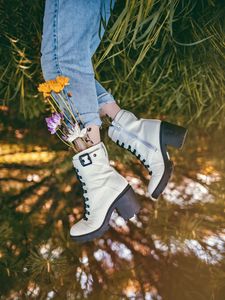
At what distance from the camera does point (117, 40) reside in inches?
44.7

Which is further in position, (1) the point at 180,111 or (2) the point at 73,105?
(1) the point at 180,111

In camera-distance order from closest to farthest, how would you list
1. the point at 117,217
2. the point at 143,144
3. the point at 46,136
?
the point at 143,144 < the point at 117,217 < the point at 46,136

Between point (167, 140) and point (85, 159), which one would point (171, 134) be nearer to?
point (167, 140)

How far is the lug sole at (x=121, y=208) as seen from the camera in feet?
3.47

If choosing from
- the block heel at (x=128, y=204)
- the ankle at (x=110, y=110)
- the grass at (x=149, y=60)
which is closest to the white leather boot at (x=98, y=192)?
the block heel at (x=128, y=204)

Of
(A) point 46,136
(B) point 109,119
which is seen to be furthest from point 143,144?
(A) point 46,136

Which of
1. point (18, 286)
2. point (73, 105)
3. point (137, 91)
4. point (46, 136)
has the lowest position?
point (18, 286)

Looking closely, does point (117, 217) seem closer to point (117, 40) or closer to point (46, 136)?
point (46, 136)

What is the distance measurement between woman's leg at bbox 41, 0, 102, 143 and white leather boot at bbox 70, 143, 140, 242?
54mm

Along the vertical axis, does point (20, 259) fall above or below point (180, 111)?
below

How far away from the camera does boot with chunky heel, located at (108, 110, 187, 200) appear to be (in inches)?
42.8

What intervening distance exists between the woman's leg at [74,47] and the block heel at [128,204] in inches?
6.5

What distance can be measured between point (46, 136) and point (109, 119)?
31cm

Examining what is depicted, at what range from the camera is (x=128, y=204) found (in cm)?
107
